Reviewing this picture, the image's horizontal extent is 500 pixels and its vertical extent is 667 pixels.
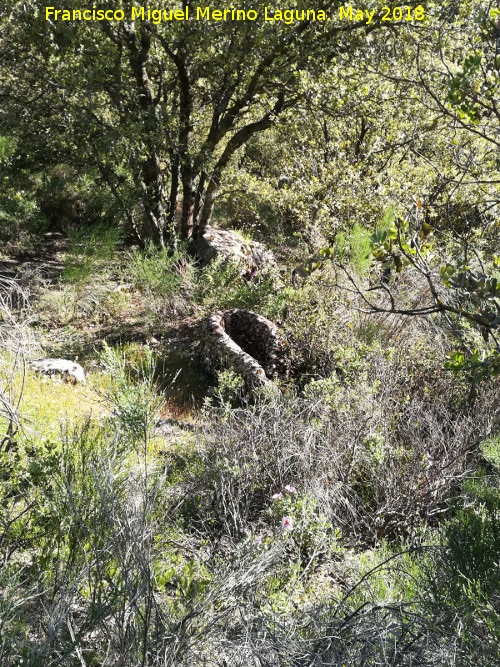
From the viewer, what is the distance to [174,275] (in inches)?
297

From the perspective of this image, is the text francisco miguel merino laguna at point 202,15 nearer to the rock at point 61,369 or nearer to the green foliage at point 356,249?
the green foliage at point 356,249

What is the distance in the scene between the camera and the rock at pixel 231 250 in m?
8.09

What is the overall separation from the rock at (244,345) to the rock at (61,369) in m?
1.40

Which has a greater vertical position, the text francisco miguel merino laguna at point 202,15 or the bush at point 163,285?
the text francisco miguel merino laguna at point 202,15

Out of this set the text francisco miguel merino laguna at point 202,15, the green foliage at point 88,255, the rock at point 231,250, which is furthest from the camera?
the rock at point 231,250

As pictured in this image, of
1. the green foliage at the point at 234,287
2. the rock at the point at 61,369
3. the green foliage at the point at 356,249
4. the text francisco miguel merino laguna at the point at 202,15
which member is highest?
the text francisco miguel merino laguna at the point at 202,15

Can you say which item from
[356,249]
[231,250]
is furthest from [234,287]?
[356,249]

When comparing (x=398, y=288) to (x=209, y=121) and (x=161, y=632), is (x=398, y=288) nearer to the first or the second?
(x=161, y=632)

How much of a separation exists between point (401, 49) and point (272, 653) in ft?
22.9

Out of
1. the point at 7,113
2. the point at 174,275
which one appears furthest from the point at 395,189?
the point at 7,113

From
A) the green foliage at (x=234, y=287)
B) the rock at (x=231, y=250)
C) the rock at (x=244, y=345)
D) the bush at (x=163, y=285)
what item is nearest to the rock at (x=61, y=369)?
the rock at (x=244, y=345)

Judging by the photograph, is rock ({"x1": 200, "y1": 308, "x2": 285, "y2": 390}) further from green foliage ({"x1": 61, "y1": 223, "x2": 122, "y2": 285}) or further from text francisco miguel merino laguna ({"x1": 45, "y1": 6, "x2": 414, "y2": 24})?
text francisco miguel merino laguna ({"x1": 45, "y1": 6, "x2": 414, "y2": 24})

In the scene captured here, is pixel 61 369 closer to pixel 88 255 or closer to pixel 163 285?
pixel 163 285

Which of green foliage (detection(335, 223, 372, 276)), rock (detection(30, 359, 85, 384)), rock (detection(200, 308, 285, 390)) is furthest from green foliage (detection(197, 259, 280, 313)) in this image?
rock (detection(30, 359, 85, 384))
